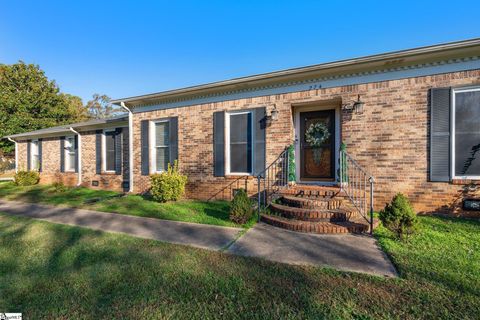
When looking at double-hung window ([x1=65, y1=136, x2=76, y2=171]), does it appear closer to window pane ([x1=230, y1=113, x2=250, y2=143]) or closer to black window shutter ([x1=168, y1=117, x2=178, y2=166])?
black window shutter ([x1=168, y1=117, x2=178, y2=166])

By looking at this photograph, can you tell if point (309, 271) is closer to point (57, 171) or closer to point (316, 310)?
point (316, 310)

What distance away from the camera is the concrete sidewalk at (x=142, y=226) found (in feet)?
13.6

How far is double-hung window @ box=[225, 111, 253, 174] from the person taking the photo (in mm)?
7137

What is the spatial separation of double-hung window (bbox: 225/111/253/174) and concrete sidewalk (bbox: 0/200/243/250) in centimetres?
264

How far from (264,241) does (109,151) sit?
8958 millimetres

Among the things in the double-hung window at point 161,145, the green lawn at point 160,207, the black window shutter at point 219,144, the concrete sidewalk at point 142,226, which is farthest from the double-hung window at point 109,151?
the black window shutter at point 219,144

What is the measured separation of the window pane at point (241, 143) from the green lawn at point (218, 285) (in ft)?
12.6

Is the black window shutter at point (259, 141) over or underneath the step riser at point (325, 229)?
over

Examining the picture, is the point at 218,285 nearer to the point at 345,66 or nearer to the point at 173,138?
the point at 345,66

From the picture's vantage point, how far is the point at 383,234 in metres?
4.24

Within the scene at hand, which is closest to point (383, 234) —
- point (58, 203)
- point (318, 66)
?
point (318, 66)

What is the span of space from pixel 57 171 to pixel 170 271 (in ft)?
41.3

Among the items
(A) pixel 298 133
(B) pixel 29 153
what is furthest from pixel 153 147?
(B) pixel 29 153

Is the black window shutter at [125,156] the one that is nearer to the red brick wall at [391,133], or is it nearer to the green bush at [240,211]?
the red brick wall at [391,133]
